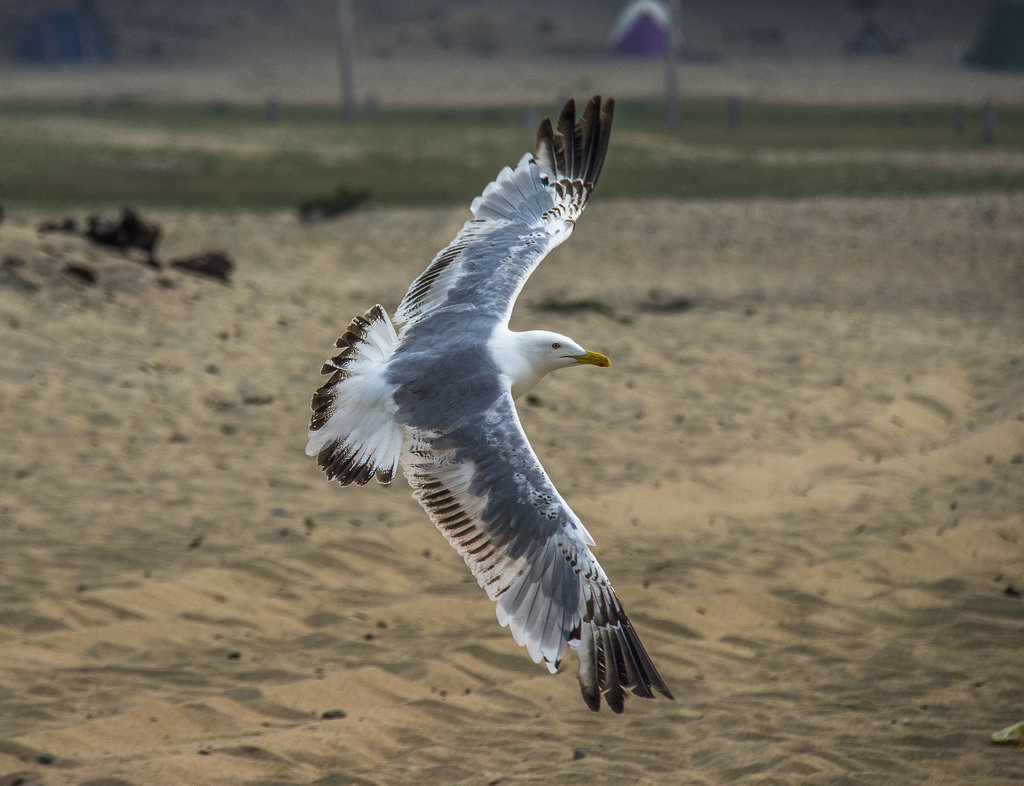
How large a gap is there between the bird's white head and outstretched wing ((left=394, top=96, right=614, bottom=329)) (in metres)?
0.32

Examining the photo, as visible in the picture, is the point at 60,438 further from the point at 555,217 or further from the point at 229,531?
the point at 555,217

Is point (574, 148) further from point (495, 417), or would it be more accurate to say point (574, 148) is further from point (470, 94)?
point (470, 94)

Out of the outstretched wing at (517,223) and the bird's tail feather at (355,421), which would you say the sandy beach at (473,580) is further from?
the outstretched wing at (517,223)

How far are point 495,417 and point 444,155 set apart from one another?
20.8 meters

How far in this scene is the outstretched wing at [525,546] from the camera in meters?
4.16

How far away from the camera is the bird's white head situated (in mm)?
5199

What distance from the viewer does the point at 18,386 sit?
26.4 ft

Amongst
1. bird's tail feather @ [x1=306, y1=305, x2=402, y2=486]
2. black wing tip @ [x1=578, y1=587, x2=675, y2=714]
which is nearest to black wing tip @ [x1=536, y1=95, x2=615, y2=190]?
bird's tail feather @ [x1=306, y1=305, x2=402, y2=486]

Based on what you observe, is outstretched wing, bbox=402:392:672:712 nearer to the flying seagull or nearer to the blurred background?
the flying seagull

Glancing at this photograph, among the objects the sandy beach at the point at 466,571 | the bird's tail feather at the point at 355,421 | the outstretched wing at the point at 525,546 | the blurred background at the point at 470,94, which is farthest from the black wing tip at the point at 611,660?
the blurred background at the point at 470,94

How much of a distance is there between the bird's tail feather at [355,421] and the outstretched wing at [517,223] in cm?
45

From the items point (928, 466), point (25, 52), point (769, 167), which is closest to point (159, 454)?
point (928, 466)

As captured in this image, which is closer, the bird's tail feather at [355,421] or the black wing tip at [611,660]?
the black wing tip at [611,660]

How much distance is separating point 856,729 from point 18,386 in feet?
19.7
